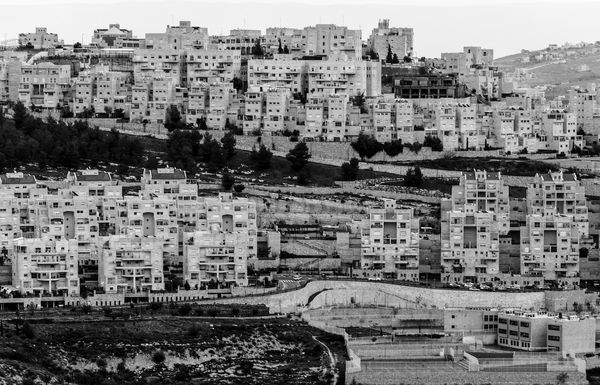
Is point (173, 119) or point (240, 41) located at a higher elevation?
point (240, 41)

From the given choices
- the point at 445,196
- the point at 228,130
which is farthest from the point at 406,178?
the point at 228,130

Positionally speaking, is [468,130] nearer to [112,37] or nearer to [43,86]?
[43,86]

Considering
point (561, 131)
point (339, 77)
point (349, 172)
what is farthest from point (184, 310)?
point (339, 77)

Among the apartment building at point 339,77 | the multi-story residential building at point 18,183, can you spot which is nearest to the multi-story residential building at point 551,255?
the multi-story residential building at point 18,183

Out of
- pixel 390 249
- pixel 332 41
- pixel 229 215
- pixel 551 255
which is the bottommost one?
pixel 551 255

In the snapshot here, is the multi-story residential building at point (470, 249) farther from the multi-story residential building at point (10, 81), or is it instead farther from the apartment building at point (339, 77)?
the multi-story residential building at point (10, 81)

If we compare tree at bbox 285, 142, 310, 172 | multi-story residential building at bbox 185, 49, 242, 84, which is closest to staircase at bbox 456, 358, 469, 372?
tree at bbox 285, 142, 310, 172

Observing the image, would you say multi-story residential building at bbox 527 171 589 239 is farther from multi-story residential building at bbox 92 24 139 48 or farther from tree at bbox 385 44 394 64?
multi-story residential building at bbox 92 24 139 48
